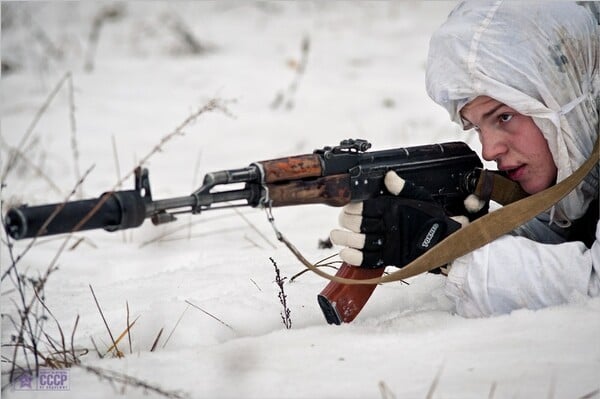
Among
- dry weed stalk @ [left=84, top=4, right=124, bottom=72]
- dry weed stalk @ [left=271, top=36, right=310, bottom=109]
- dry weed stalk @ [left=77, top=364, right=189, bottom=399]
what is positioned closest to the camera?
dry weed stalk @ [left=77, top=364, right=189, bottom=399]

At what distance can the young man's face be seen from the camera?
2859 millimetres

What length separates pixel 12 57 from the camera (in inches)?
329

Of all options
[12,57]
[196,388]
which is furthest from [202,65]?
[196,388]

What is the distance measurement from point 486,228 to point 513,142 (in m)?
0.35

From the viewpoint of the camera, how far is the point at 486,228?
9.07 ft

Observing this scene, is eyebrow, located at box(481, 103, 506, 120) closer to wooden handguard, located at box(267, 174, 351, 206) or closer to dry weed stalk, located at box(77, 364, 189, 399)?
wooden handguard, located at box(267, 174, 351, 206)

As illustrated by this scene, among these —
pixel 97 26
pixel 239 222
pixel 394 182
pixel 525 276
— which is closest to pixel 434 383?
pixel 525 276

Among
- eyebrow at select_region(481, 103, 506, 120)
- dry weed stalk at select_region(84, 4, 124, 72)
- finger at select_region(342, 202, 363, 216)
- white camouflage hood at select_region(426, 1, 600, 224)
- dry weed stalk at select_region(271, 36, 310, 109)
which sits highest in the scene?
dry weed stalk at select_region(84, 4, 124, 72)

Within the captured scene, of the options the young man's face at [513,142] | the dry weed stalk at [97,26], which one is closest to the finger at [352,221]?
the young man's face at [513,142]

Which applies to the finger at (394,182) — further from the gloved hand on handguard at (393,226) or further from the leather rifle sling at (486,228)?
the leather rifle sling at (486,228)

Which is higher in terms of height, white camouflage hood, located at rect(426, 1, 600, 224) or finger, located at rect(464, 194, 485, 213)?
white camouflage hood, located at rect(426, 1, 600, 224)

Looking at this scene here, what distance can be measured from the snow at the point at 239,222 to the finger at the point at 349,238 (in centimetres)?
28

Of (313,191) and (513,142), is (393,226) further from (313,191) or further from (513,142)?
(513,142)

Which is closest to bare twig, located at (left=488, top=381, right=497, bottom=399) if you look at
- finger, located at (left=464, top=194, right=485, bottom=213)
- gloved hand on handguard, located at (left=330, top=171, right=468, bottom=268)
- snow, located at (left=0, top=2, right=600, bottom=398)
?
snow, located at (left=0, top=2, right=600, bottom=398)
